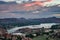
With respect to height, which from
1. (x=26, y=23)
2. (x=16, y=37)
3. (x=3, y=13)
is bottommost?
(x=16, y=37)

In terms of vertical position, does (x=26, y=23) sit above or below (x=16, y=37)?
above

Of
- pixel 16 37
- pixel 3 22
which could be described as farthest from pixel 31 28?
pixel 3 22

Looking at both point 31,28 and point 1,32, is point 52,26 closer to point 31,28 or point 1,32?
point 31,28

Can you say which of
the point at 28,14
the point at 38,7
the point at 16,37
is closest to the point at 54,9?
the point at 38,7

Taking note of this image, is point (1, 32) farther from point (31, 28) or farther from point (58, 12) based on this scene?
point (58, 12)

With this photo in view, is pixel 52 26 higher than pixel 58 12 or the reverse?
the reverse

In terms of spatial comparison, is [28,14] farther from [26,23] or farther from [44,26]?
[44,26]

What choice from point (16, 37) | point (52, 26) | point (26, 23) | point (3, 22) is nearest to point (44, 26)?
point (52, 26)
